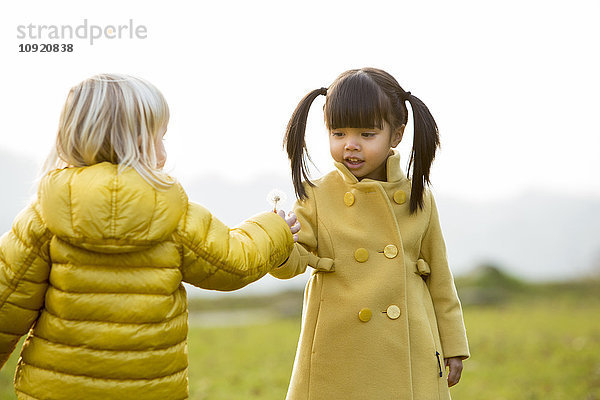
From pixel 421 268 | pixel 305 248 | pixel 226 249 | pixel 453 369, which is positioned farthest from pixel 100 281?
pixel 453 369

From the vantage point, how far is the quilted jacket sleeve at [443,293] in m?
2.56

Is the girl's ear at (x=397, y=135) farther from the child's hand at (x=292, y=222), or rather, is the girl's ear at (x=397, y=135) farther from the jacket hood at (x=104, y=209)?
the jacket hood at (x=104, y=209)

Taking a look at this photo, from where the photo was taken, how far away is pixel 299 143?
8.49ft

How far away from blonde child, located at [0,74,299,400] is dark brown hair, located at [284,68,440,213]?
Answer: 1.96 feet

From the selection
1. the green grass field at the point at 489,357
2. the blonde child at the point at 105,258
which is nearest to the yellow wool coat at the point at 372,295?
the blonde child at the point at 105,258

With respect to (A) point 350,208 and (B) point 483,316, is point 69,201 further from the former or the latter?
(B) point 483,316

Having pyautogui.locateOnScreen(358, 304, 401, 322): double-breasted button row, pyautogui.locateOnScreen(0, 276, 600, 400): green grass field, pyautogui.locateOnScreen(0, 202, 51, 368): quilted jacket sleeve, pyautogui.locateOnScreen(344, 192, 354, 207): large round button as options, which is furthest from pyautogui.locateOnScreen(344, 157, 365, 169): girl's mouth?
pyautogui.locateOnScreen(0, 276, 600, 400): green grass field

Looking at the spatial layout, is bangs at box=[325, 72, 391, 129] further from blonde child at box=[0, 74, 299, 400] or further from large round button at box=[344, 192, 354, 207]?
blonde child at box=[0, 74, 299, 400]

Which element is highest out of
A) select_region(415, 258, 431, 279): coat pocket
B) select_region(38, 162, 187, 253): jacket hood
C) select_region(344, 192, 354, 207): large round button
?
select_region(38, 162, 187, 253): jacket hood

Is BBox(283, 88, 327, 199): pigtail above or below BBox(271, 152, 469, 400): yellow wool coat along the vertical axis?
above

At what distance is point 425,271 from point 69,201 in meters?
1.30

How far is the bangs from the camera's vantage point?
2.41 metres

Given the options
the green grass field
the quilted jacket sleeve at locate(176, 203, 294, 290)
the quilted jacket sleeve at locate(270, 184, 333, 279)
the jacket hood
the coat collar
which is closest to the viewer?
the jacket hood

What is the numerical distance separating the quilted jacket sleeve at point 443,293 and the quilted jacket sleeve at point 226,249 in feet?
1.99
